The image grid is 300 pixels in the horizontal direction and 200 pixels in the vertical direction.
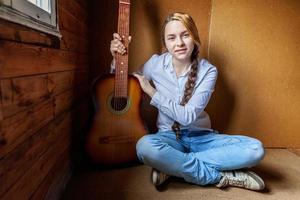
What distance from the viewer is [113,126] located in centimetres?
141

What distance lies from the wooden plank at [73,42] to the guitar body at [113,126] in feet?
0.72

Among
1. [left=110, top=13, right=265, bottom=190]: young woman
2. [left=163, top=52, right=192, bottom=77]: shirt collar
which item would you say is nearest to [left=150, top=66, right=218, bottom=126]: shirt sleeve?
[left=110, top=13, right=265, bottom=190]: young woman

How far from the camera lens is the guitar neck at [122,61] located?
141 centimetres

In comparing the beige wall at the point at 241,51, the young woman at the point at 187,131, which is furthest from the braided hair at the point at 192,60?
the beige wall at the point at 241,51

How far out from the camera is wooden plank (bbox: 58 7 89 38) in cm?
113

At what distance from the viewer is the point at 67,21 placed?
1.23 meters

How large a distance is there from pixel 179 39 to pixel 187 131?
1.60 ft

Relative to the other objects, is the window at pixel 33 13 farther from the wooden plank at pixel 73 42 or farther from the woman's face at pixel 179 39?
the woman's face at pixel 179 39

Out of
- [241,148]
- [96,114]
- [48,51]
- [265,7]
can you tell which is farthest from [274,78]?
[48,51]

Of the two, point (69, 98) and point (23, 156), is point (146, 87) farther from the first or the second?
point (23, 156)

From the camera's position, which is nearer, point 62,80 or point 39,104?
point 39,104

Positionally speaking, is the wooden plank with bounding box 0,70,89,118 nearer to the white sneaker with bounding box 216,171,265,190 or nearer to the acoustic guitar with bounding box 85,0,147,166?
the acoustic guitar with bounding box 85,0,147,166

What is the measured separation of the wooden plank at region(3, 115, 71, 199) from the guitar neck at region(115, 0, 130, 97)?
0.35 metres

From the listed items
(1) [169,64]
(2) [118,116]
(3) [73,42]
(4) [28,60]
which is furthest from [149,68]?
(4) [28,60]
